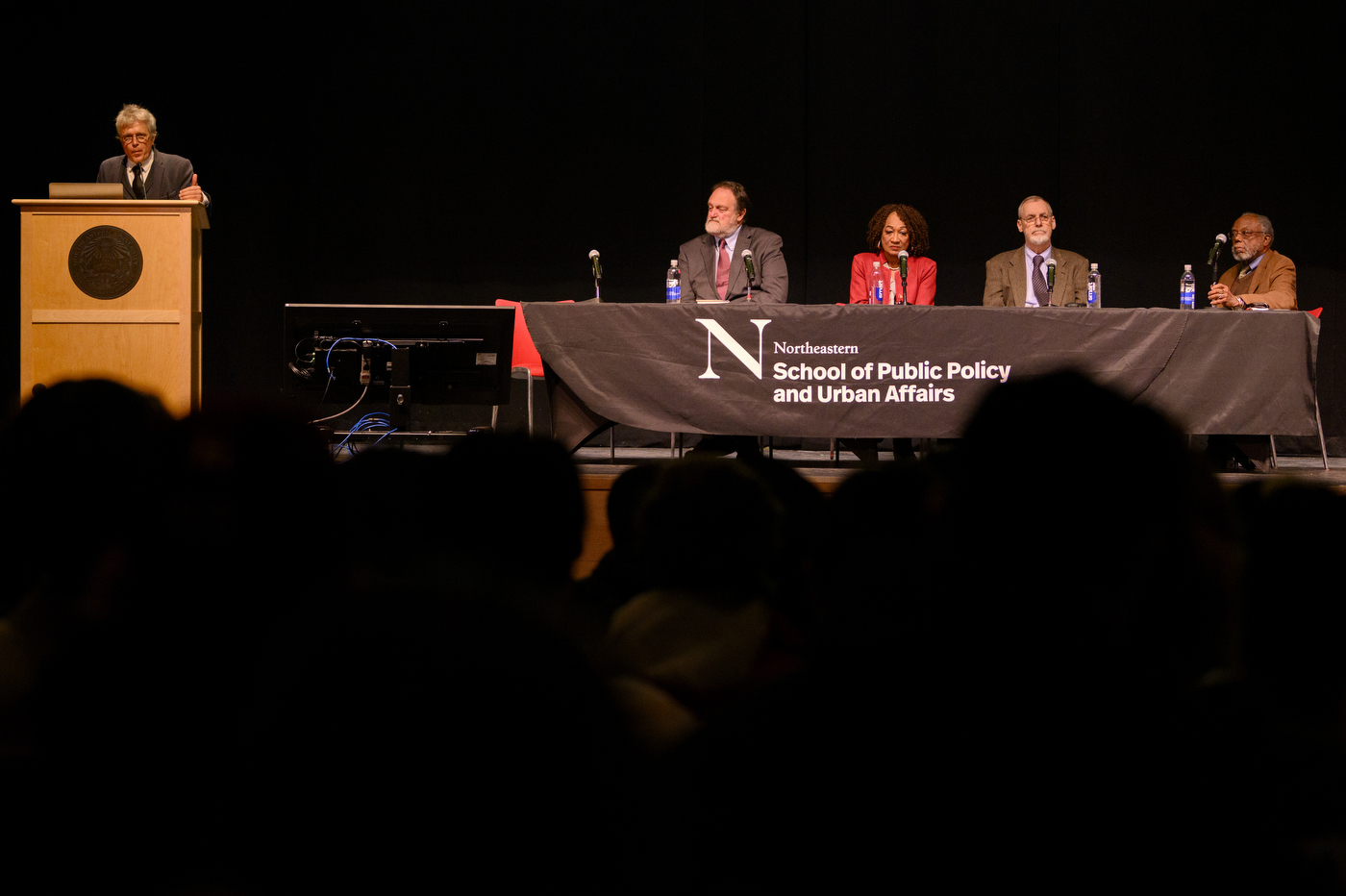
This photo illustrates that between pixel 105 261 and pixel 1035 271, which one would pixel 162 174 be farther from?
pixel 1035 271

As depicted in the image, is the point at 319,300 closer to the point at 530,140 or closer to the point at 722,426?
the point at 530,140

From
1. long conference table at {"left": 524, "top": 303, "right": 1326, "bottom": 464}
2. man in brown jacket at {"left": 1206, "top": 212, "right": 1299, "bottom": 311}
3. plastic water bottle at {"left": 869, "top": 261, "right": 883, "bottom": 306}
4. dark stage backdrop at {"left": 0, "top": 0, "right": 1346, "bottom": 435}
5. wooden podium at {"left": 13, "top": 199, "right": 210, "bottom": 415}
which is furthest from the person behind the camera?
dark stage backdrop at {"left": 0, "top": 0, "right": 1346, "bottom": 435}

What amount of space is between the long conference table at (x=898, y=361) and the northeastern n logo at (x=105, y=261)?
1335mm

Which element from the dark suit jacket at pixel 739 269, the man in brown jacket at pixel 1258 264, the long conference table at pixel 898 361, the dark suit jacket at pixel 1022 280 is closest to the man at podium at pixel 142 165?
the long conference table at pixel 898 361

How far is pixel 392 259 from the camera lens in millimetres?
6402

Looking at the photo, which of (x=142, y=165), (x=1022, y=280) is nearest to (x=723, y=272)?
(x=1022, y=280)

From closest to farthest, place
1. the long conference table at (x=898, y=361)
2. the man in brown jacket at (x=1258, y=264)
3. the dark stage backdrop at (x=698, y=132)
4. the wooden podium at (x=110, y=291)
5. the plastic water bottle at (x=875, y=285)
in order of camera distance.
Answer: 1. the wooden podium at (x=110, y=291)
2. the long conference table at (x=898, y=361)
3. the plastic water bottle at (x=875, y=285)
4. the man in brown jacket at (x=1258, y=264)
5. the dark stage backdrop at (x=698, y=132)

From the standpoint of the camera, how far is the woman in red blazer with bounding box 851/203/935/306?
488 cm

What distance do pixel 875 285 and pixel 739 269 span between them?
1.99 feet

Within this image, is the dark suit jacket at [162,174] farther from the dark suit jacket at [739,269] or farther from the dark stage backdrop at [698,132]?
the dark suit jacket at [739,269]

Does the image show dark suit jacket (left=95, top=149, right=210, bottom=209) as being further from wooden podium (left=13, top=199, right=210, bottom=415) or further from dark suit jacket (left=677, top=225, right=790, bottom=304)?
dark suit jacket (left=677, top=225, right=790, bottom=304)

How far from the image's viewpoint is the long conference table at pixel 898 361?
3.90 m

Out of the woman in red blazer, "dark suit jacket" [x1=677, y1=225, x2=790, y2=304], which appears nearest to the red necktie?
"dark suit jacket" [x1=677, y1=225, x2=790, y2=304]

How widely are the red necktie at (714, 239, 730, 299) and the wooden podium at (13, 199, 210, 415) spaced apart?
2.18 metres
